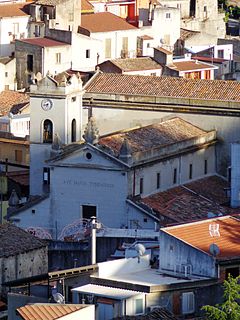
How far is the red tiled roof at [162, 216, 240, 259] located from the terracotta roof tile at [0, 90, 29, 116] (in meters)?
28.4

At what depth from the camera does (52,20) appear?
90312 mm

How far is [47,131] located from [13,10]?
31763mm

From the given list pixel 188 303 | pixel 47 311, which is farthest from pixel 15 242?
pixel 47 311

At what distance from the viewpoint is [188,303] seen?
4378cm

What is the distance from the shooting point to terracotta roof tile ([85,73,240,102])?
2454 inches

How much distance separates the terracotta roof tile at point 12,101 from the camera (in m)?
75.6

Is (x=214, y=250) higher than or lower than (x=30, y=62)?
higher

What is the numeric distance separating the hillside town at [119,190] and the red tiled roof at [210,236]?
42mm

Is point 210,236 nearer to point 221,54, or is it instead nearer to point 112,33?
point 112,33

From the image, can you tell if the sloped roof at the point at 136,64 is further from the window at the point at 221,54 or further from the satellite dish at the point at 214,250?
the satellite dish at the point at 214,250

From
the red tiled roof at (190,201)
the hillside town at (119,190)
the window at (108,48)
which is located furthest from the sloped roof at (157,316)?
the window at (108,48)

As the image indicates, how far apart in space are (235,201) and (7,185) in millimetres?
7949

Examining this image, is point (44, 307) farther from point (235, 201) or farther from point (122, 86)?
point (122, 86)

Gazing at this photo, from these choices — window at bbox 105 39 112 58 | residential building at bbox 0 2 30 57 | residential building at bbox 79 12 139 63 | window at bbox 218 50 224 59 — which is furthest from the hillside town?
window at bbox 218 50 224 59
